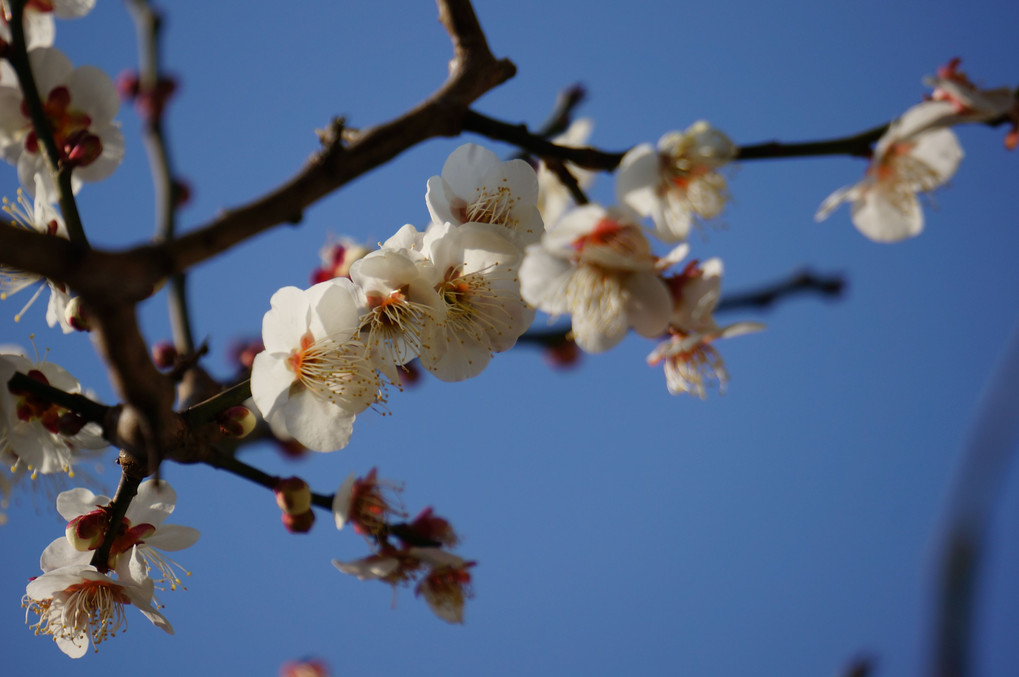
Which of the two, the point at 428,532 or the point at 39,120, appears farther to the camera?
the point at 428,532

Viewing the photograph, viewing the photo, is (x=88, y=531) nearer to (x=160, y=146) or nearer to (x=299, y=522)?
(x=299, y=522)

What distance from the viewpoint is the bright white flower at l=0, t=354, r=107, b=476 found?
3.31 ft

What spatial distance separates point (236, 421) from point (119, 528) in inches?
10.7

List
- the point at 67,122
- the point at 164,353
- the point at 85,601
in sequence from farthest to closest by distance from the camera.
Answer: the point at 164,353 < the point at 67,122 < the point at 85,601

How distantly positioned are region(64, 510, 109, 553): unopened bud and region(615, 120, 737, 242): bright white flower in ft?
3.18

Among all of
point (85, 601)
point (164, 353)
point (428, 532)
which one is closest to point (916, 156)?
point (428, 532)

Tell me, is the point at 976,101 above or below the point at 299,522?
above

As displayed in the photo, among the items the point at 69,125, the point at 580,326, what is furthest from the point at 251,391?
the point at 69,125

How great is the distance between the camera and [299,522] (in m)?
1.25

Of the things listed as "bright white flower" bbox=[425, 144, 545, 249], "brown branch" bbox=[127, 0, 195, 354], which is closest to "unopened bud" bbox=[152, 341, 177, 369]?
"brown branch" bbox=[127, 0, 195, 354]

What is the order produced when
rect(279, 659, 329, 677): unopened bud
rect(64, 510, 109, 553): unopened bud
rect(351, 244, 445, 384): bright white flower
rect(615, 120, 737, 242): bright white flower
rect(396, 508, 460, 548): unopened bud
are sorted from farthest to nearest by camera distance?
1. rect(279, 659, 329, 677): unopened bud
2. rect(396, 508, 460, 548): unopened bud
3. rect(64, 510, 109, 553): unopened bud
4. rect(351, 244, 445, 384): bright white flower
5. rect(615, 120, 737, 242): bright white flower

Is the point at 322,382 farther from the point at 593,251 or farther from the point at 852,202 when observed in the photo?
the point at 852,202

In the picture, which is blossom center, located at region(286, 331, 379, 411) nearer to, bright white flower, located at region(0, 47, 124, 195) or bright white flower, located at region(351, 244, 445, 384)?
bright white flower, located at region(351, 244, 445, 384)

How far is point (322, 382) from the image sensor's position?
1095 millimetres
